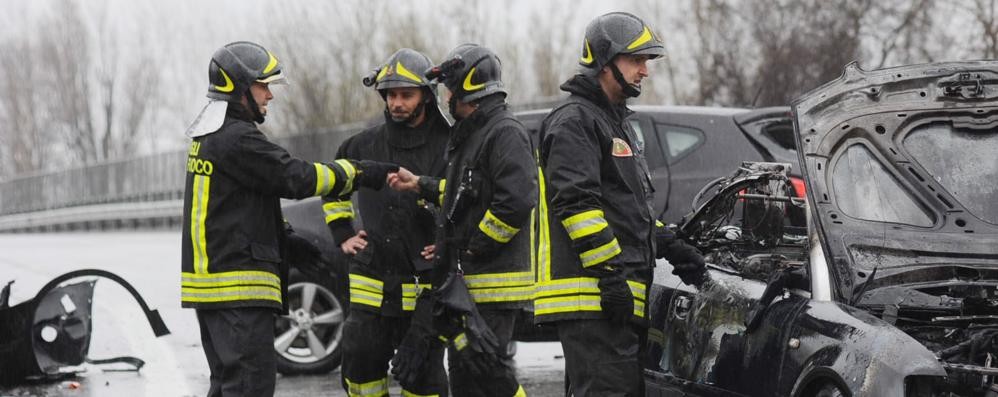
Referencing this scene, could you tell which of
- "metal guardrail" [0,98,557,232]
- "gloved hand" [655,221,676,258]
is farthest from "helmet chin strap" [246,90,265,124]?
"metal guardrail" [0,98,557,232]

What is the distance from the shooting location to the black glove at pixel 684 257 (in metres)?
6.57

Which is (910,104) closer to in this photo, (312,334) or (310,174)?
(310,174)

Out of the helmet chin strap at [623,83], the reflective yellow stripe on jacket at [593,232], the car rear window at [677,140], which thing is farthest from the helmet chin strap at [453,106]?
the car rear window at [677,140]

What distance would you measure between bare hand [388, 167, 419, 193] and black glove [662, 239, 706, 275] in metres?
1.13

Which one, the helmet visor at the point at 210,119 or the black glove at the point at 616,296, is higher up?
the helmet visor at the point at 210,119

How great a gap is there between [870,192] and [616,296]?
1.06 meters

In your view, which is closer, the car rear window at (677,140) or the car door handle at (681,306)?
the car door handle at (681,306)

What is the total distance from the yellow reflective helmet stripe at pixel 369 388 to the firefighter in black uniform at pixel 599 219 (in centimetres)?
128

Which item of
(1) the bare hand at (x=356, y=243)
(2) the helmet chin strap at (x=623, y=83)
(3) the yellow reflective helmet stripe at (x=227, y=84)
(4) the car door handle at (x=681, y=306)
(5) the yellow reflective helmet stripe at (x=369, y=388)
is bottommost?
(5) the yellow reflective helmet stripe at (x=369, y=388)

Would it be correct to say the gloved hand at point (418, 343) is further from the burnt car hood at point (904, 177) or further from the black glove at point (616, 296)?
the burnt car hood at point (904, 177)

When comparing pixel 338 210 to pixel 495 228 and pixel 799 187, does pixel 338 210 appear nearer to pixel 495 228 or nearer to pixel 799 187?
pixel 495 228

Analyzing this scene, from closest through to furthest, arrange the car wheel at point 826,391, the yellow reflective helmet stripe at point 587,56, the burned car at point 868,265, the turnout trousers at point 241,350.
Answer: the car wheel at point 826,391, the burned car at point 868,265, the yellow reflective helmet stripe at point 587,56, the turnout trousers at point 241,350

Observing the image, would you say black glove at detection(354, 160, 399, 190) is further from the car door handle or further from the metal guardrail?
the metal guardrail

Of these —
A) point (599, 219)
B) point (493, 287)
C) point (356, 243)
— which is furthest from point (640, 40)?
point (356, 243)
